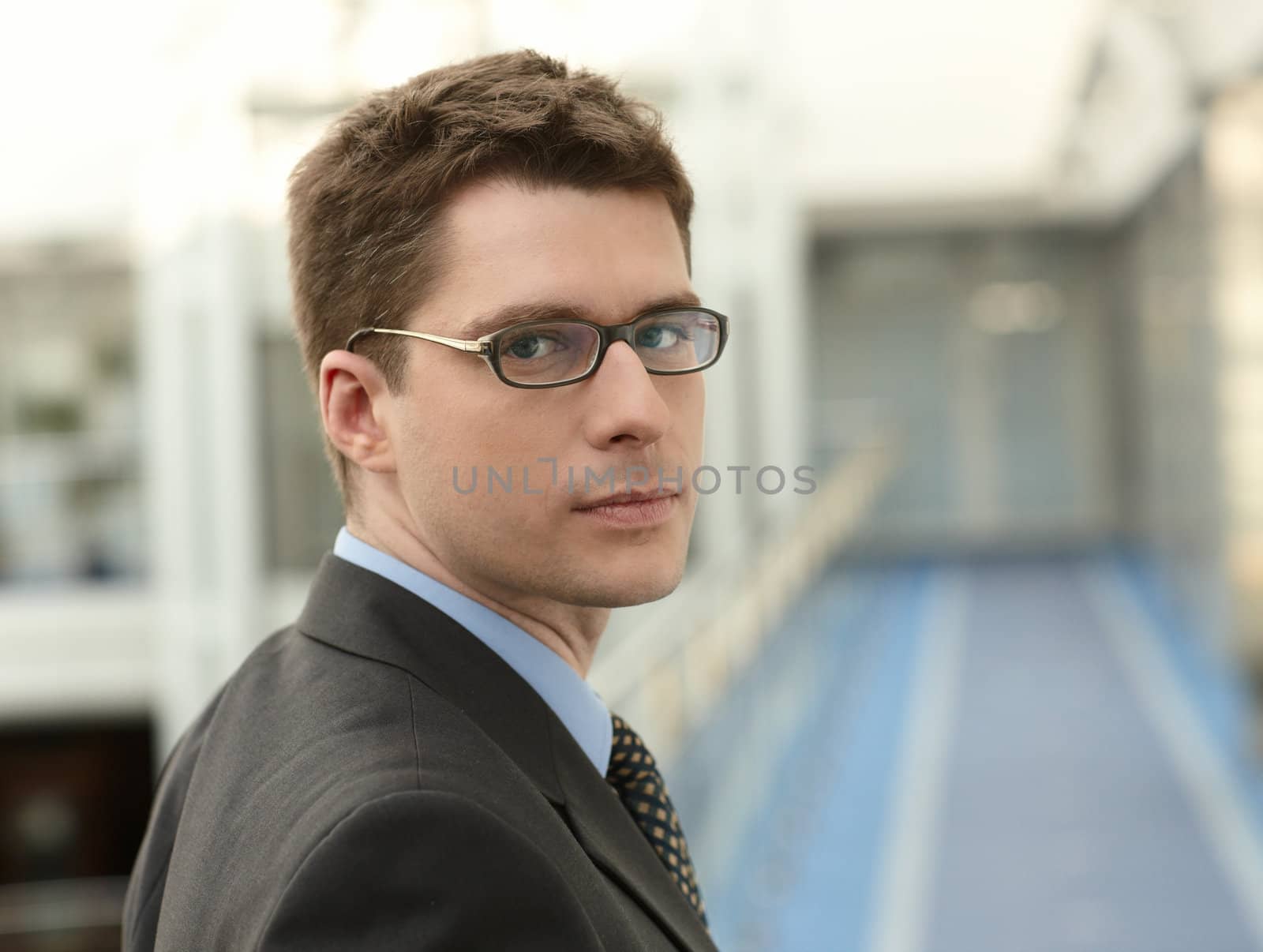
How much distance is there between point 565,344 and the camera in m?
1.05

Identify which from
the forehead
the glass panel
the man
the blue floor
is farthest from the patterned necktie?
the glass panel

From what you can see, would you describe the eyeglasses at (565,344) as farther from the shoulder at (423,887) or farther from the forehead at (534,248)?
the shoulder at (423,887)

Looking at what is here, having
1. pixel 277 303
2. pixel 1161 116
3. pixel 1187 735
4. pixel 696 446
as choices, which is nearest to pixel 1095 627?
pixel 1187 735

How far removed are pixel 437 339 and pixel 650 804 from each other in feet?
1.52

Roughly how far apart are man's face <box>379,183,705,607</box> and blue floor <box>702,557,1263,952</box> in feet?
7.28

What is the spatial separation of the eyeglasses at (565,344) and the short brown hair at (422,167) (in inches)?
1.7

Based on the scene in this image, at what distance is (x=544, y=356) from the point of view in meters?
1.05

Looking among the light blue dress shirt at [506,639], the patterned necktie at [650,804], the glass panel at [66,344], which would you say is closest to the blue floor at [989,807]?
the patterned necktie at [650,804]

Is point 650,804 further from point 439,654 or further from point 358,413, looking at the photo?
point 358,413

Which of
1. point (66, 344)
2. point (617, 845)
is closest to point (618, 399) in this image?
point (617, 845)

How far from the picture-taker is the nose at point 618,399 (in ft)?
3.48

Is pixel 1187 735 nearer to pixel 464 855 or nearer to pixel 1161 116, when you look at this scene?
pixel 1161 116

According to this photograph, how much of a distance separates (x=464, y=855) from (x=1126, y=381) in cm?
1673

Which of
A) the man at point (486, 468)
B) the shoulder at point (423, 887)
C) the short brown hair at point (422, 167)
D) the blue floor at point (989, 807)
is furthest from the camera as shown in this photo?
the blue floor at point (989, 807)
